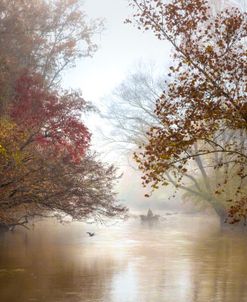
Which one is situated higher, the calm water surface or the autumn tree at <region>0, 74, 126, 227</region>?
the autumn tree at <region>0, 74, 126, 227</region>

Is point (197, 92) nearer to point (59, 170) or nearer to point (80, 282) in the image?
point (80, 282)

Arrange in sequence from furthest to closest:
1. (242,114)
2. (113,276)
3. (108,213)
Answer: (108,213)
(113,276)
(242,114)

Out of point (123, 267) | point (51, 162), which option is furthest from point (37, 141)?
point (123, 267)

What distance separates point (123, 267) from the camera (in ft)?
88.1

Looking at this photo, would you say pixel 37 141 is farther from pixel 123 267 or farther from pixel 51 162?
pixel 123 267

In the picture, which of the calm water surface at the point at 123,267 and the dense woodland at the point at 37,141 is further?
the dense woodland at the point at 37,141

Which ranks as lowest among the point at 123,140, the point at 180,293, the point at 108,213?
the point at 180,293

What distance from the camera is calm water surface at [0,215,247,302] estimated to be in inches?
792

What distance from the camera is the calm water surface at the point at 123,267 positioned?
66.0ft

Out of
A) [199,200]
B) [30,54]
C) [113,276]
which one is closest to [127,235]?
[199,200]

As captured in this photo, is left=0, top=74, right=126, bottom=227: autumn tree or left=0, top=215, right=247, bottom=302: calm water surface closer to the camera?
left=0, top=215, right=247, bottom=302: calm water surface

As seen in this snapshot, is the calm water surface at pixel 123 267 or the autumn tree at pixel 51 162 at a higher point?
the autumn tree at pixel 51 162

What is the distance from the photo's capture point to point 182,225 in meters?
54.5

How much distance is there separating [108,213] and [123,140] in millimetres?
23997
